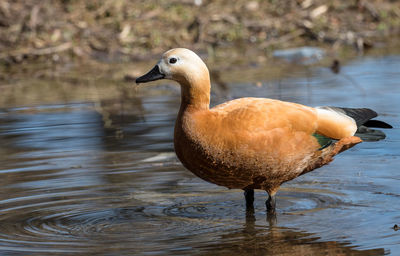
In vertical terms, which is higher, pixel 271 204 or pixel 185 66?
pixel 185 66

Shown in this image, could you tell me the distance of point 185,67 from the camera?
16.8 ft

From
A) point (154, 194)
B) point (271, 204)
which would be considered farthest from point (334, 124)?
point (154, 194)

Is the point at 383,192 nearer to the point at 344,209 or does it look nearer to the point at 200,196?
the point at 344,209

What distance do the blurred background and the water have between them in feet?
0.05

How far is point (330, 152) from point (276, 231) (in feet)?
3.19

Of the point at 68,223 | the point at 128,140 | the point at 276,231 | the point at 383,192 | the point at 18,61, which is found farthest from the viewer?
the point at 18,61

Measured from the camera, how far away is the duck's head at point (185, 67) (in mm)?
5133

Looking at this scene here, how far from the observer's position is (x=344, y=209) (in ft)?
17.6

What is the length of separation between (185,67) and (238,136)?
0.58 m

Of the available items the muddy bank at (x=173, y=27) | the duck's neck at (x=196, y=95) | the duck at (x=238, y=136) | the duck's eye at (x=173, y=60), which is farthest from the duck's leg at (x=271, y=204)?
the muddy bank at (x=173, y=27)

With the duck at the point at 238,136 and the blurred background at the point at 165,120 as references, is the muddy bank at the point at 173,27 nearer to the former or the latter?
the blurred background at the point at 165,120

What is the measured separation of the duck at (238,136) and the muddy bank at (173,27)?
7751 millimetres

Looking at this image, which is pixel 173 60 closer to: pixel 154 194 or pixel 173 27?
pixel 154 194

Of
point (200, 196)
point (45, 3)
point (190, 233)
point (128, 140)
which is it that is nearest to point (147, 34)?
point (45, 3)
